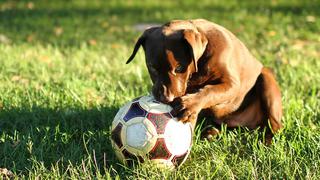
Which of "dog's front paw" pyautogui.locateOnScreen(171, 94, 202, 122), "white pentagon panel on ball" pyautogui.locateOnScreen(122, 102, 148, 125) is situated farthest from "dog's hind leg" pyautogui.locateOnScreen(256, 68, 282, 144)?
"white pentagon panel on ball" pyautogui.locateOnScreen(122, 102, 148, 125)

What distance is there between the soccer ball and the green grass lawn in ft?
0.31

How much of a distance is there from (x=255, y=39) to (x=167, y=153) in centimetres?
530

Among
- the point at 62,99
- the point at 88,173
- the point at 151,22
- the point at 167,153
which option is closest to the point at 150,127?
the point at 167,153

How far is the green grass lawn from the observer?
13.0 feet

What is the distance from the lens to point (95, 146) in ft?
14.3

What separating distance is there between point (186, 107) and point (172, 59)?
1.23ft

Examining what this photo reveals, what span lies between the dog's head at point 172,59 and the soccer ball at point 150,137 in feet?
0.55

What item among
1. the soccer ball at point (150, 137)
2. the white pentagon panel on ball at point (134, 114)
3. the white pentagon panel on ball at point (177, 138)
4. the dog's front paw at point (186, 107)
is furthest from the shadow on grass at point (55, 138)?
the dog's front paw at point (186, 107)

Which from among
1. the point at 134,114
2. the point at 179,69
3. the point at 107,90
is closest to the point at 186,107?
the point at 179,69

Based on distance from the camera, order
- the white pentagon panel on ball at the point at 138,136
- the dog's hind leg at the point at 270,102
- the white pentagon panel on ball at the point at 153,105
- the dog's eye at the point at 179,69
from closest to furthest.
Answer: the white pentagon panel on ball at the point at 138,136, the white pentagon panel on ball at the point at 153,105, the dog's eye at the point at 179,69, the dog's hind leg at the point at 270,102

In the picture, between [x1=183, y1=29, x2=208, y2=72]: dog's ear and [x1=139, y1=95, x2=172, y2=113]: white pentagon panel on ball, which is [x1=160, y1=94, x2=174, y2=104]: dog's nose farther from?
[x1=183, y1=29, x2=208, y2=72]: dog's ear

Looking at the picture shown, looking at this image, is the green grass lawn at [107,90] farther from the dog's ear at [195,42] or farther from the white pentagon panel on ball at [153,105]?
the dog's ear at [195,42]

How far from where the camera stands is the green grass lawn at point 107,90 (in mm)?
3971

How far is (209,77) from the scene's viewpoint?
4469 millimetres
